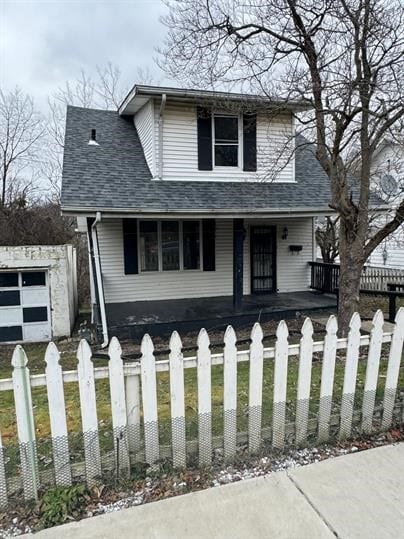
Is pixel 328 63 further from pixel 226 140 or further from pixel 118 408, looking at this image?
pixel 118 408

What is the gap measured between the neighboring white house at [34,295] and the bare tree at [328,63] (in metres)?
4.96

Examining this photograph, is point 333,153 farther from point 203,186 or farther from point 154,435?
point 154,435

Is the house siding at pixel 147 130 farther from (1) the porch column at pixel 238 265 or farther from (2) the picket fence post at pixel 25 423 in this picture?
(2) the picket fence post at pixel 25 423

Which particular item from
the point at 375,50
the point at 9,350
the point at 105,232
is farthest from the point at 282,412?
the point at 105,232

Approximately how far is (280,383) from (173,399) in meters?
0.83

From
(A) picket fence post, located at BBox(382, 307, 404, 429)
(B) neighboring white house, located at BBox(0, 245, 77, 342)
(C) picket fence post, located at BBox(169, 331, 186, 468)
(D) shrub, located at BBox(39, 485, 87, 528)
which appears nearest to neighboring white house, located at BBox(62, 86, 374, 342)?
(B) neighboring white house, located at BBox(0, 245, 77, 342)

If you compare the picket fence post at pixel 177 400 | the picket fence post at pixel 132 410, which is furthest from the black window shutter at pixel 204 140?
the picket fence post at pixel 132 410

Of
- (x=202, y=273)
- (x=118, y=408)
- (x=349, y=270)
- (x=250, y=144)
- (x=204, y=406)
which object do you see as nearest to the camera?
(x=118, y=408)

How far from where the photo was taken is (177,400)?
258 cm

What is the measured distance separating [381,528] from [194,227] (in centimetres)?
837

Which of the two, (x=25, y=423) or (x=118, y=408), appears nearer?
(x=25, y=423)

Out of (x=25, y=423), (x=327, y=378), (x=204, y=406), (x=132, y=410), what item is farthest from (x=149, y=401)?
(x=327, y=378)

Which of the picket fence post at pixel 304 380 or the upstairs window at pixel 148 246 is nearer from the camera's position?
the picket fence post at pixel 304 380

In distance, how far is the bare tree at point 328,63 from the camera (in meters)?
5.47
